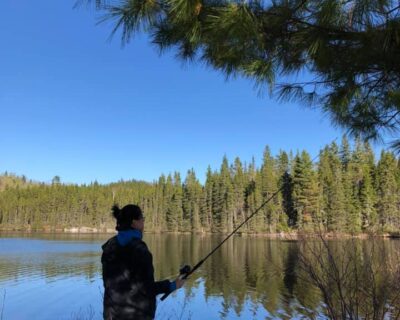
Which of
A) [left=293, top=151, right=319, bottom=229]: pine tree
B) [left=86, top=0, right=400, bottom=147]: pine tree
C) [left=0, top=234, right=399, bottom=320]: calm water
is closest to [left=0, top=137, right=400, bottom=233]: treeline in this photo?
[left=293, top=151, right=319, bottom=229]: pine tree

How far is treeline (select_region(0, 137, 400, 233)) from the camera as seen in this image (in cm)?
5366

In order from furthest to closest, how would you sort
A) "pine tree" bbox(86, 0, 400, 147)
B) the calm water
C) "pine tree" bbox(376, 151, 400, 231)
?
"pine tree" bbox(376, 151, 400, 231) → the calm water → "pine tree" bbox(86, 0, 400, 147)

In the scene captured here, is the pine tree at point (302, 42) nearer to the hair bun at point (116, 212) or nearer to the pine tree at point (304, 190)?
the hair bun at point (116, 212)

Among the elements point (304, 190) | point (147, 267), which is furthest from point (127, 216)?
point (304, 190)

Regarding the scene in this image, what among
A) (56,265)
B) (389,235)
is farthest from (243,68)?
(389,235)

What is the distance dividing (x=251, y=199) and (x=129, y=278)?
68.5 m

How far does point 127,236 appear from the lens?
3084mm

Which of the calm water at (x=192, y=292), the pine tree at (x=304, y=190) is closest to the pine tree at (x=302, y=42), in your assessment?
the calm water at (x=192, y=292)

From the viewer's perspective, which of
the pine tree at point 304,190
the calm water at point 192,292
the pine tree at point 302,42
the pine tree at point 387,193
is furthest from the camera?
the pine tree at point 387,193

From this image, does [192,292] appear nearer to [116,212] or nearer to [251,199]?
[116,212]

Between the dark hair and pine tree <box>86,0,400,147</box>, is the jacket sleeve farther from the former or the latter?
pine tree <box>86,0,400,147</box>

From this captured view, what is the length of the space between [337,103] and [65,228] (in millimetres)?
106572

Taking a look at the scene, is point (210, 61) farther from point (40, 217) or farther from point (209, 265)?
point (40, 217)

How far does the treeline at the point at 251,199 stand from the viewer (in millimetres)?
53656
